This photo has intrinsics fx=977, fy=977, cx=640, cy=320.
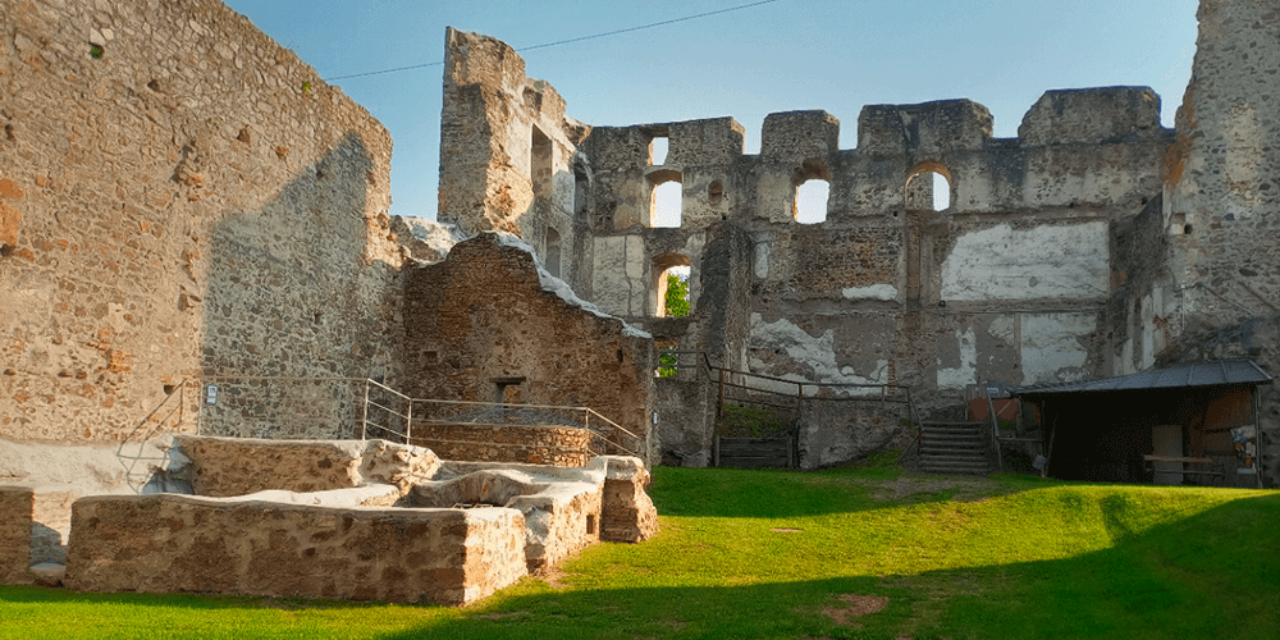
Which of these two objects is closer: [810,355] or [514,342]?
[514,342]

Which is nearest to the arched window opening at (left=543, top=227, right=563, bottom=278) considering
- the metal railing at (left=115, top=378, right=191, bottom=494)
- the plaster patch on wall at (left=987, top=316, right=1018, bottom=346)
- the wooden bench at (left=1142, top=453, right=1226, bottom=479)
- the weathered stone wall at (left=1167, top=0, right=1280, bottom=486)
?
the plaster patch on wall at (left=987, top=316, right=1018, bottom=346)

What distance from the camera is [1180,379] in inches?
605

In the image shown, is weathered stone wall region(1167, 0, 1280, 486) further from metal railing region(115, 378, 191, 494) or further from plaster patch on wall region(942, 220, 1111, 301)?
metal railing region(115, 378, 191, 494)

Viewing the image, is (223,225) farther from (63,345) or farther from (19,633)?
(19,633)

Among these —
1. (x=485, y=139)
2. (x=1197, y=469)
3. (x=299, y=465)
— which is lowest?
(x=1197, y=469)

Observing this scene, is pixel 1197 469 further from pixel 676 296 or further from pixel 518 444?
pixel 676 296

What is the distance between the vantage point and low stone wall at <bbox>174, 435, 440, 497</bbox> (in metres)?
9.65

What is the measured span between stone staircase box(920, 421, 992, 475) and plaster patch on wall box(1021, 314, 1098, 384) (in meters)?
6.57

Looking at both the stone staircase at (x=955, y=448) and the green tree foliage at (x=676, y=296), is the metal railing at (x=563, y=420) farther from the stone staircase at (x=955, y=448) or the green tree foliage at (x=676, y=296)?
the green tree foliage at (x=676, y=296)

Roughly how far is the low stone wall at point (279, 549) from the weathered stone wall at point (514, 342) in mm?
8159

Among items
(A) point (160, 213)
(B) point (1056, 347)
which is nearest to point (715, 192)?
(B) point (1056, 347)

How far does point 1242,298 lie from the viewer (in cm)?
1798

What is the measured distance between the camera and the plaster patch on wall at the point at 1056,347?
24.5 metres

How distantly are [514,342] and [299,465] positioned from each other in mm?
5894
